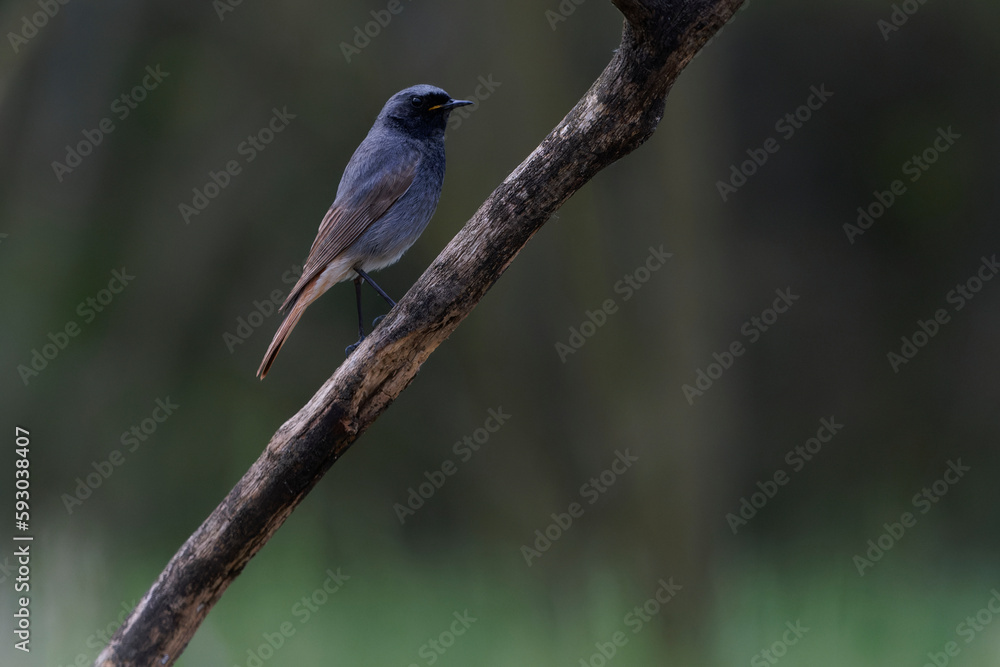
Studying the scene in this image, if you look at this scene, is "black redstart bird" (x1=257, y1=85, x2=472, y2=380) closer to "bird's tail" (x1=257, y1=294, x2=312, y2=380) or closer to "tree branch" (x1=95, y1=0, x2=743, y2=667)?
"bird's tail" (x1=257, y1=294, x2=312, y2=380)

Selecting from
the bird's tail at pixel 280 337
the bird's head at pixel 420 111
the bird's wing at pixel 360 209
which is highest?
the bird's head at pixel 420 111

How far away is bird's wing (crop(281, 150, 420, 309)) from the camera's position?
2.90 meters

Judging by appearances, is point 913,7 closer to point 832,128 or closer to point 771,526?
point 832,128

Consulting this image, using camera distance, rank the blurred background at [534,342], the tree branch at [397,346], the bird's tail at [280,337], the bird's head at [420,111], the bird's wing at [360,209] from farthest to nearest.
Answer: the blurred background at [534,342] → the bird's head at [420,111] → the bird's wing at [360,209] → the bird's tail at [280,337] → the tree branch at [397,346]

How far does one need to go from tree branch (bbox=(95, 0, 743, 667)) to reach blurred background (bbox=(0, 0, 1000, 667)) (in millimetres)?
1807

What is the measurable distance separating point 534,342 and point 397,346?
2266 millimetres

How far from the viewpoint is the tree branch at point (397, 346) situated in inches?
91.0

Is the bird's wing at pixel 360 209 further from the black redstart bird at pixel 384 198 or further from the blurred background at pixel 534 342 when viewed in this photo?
the blurred background at pixel 534 342

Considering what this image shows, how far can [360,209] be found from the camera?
2.93 meters

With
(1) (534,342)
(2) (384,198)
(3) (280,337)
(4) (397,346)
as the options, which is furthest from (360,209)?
(1) (534,342)

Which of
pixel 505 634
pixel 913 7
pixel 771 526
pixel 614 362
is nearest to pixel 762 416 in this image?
pixel 771 526

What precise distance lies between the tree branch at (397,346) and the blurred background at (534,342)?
1807 mm

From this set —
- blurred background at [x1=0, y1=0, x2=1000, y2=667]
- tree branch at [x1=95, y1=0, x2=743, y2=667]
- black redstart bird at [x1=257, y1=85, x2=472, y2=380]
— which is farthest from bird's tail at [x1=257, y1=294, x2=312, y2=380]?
blurred background at [x1=0, y1=0, x2=1000, y2=667]

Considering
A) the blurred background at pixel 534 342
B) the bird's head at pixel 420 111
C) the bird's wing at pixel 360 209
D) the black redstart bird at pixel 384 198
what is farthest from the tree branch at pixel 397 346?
the blurred background at pixel 534 342
